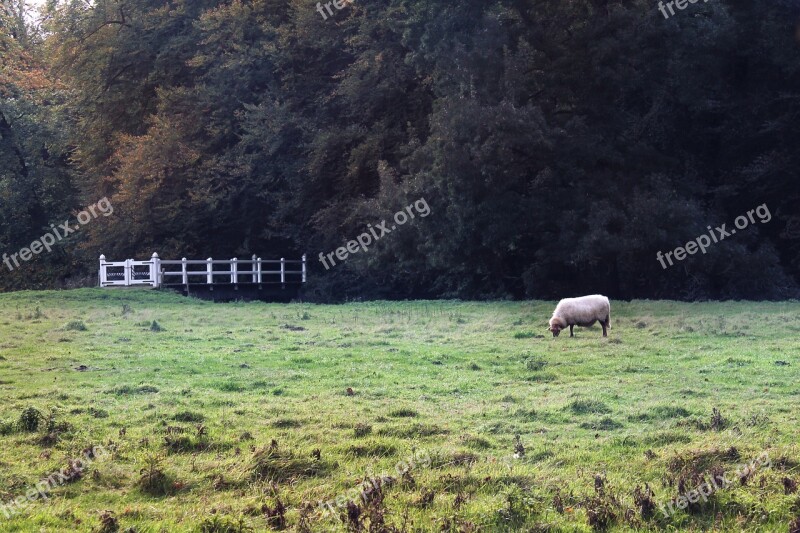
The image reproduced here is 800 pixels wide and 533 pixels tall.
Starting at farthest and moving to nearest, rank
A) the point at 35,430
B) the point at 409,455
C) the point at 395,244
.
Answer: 1. the point at 395,244
2. the point at 35,430
3. the point at 409,455

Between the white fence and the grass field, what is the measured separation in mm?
15705

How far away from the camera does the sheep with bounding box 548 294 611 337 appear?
18.8m

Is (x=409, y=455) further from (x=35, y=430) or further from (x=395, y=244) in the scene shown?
(x=395, y=244)

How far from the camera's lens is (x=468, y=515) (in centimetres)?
755

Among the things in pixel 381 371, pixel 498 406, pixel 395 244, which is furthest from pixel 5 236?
pixel 498 406

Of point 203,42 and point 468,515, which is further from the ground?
point 203,42

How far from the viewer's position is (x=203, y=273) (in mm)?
35219

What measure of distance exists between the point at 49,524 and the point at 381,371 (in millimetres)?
7589

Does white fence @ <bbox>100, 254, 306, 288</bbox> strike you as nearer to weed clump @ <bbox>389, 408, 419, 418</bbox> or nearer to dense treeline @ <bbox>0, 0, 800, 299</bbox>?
dense treeline @ <bbox>0, 0, 800, 299</bbox>

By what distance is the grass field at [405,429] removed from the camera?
7.62 meters

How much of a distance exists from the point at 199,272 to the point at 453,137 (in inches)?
462

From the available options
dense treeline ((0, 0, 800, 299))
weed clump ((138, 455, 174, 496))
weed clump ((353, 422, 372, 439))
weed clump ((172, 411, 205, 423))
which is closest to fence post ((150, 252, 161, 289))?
dense treeline ((0, 0, 800, 299))

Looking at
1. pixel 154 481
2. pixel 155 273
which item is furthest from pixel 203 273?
pixel 154 481

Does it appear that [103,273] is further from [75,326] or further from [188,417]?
[188,417]
